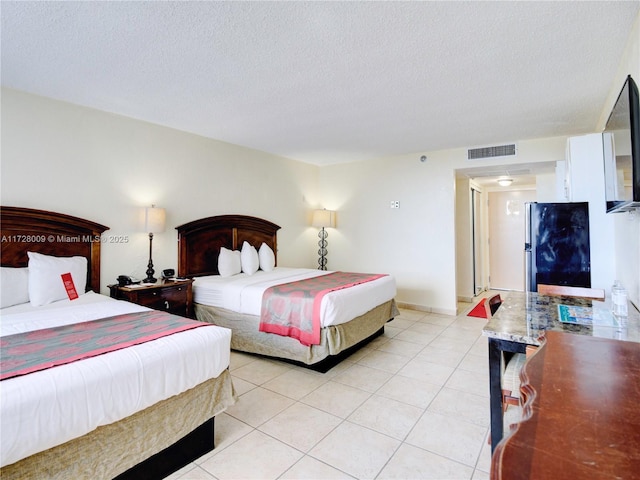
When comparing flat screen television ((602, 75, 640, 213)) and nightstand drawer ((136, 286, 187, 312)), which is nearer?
flat screen television ((602, 75, 640, 213))

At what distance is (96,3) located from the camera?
1856mm

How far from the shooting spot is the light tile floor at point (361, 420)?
1896mm

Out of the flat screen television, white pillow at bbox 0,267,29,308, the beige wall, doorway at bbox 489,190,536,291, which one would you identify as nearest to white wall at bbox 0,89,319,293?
the beige wall

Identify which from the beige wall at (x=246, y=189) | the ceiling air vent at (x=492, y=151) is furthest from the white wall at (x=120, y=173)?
the ceiling air vent at (x=492, y=151)

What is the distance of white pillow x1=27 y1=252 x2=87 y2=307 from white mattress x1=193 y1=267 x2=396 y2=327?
125cm

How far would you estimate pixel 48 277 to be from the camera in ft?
9.22

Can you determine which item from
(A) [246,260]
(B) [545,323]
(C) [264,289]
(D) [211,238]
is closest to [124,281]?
(D) [211,238]

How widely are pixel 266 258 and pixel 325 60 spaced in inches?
121

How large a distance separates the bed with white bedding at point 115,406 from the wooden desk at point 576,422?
160 cm

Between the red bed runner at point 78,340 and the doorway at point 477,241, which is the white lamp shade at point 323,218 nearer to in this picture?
the doorway at point 477,241

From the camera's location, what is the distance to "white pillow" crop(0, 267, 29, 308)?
264cm

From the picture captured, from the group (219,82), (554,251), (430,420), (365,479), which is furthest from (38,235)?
(554,251)

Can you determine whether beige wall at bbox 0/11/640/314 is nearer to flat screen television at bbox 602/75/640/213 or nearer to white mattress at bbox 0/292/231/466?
flat screen television at bbox 602/75/640/213

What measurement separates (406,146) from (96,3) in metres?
3.98
